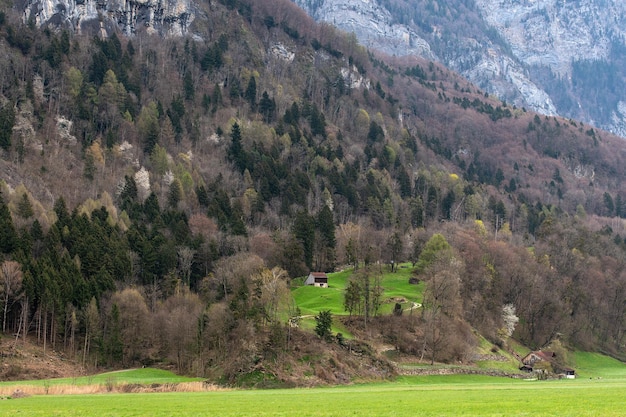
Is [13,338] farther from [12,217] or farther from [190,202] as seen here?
[190,202]

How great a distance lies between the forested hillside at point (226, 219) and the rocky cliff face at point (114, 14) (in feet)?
14.1

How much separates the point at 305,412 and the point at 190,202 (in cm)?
9643

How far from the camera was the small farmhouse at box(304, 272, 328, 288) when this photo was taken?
332ft

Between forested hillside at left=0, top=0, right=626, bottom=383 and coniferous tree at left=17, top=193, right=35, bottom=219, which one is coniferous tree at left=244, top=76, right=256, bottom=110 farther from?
coniferous tree at left=17, top=193, right=35, bottom=219

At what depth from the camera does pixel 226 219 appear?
113 metres

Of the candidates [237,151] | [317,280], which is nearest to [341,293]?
[317,280]

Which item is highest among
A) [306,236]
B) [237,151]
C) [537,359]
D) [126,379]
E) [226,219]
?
[237,151]

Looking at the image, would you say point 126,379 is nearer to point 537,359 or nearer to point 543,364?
point 543,364

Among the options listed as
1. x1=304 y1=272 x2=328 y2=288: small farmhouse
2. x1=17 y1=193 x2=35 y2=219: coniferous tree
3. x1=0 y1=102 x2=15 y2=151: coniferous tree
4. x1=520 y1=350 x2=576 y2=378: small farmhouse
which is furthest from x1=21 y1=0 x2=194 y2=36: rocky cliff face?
x1=520 y1=350 x2=576 y2=378: small farmhouse

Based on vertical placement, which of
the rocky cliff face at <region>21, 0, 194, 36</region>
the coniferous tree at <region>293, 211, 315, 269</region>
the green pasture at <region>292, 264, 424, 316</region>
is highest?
the rocky cliff face at <region>21, 0, 194, 36</region>

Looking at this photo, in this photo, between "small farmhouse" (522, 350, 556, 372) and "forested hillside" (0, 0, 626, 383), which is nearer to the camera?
"forested hillside" (0, 0, 626, 383)

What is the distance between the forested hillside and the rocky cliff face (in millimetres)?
4310

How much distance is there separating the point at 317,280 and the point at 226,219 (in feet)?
70.2

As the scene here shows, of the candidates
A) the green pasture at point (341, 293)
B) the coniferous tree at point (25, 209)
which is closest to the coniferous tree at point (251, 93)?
the green pasture at point (341, 293)
